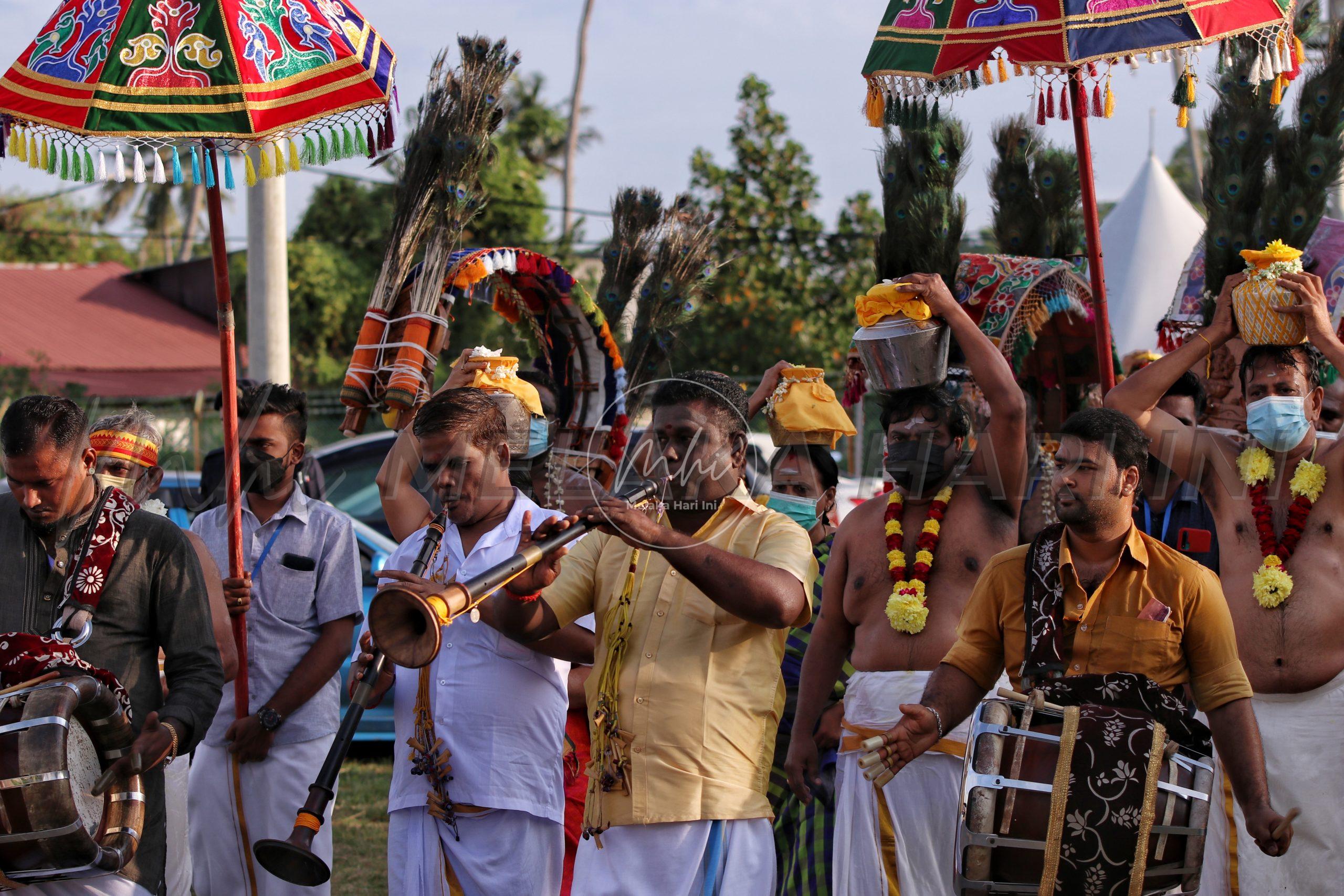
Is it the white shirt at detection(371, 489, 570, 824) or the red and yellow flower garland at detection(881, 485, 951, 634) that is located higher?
the red and yellow flower garland at detection(881, 485, 951, 634)

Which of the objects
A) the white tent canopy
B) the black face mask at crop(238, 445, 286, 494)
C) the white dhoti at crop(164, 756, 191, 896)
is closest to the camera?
the white dhoti at crop(164, 756, 191, 896)

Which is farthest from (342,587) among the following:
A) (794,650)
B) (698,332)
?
(698,332)

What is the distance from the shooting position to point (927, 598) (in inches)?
176

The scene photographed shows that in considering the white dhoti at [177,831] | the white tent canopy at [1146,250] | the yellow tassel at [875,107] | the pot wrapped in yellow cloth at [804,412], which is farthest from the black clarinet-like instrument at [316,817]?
the white tent canopy at [1146,250]

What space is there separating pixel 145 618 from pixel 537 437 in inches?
62.6

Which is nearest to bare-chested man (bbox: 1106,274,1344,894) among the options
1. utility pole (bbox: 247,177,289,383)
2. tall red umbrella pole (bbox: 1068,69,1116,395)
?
tall red umbrella pole (bbox: 1068,69,1116,395)

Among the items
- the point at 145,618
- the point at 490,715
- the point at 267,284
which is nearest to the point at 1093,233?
the point at 490,715

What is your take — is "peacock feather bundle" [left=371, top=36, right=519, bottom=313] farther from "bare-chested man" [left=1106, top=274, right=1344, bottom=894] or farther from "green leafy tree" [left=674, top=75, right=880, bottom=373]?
"green leafy tree" [left=674, top=75, right=880, bottom=373]

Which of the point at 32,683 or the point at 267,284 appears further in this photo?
the point at 267,284

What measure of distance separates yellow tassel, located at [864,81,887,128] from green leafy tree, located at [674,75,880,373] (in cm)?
1182

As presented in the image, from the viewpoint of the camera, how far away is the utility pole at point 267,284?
10.2m

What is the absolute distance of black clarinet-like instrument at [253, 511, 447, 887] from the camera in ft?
11.5

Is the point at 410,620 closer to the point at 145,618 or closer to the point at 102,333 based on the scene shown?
the point at 145,618

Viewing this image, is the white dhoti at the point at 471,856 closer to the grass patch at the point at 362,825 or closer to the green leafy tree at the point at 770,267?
the grass patch at the point at 362,825
